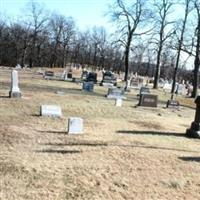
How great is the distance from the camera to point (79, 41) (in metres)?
98.5

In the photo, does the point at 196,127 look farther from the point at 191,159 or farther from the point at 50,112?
the point at 50,112

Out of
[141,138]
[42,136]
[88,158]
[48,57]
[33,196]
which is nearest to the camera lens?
[33,196]

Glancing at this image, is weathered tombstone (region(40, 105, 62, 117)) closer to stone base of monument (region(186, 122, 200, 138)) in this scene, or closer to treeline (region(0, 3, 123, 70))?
stone base of monument (region(186, 122, 200, 138))

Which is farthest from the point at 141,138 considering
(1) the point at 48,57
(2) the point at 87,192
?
(1) the point at 48,57

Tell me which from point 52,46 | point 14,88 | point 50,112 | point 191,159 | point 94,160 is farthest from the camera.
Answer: point 52,46

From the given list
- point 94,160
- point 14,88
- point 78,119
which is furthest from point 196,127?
point 14,88

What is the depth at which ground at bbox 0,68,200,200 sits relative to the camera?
294 inches

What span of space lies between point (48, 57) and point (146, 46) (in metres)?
46.3

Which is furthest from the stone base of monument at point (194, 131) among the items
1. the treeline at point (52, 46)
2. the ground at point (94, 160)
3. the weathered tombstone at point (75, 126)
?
the treeline at point (52, 46)

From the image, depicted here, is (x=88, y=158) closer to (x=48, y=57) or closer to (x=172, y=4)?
(x=172, y=4)

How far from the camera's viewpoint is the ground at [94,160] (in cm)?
747

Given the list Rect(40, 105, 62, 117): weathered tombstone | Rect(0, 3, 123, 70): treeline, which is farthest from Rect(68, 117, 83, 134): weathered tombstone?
Rect(0, 3, 123, 70): treeline

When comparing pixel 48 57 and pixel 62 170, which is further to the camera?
pixel 48 57

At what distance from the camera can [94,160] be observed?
31.0 ft
